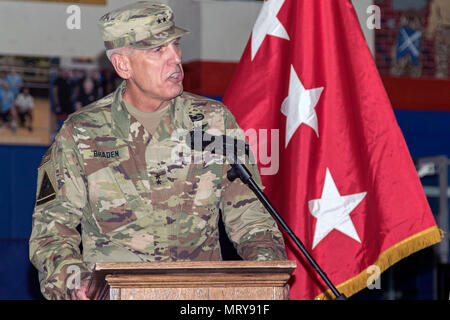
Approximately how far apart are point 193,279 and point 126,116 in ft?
3.14

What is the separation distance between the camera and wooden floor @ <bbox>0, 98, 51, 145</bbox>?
234 inches

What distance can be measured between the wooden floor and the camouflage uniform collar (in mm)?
3670

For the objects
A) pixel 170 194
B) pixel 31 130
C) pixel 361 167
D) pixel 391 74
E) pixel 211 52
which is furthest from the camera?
pixel 391 74

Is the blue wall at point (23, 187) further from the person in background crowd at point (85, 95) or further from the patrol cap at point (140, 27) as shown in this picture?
the patrol cap at point (140, 27)

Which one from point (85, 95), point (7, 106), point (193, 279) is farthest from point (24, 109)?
point (193, 279)

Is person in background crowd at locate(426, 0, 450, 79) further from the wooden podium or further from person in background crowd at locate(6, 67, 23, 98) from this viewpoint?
the wooden podium

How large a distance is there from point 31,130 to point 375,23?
2.92 metres

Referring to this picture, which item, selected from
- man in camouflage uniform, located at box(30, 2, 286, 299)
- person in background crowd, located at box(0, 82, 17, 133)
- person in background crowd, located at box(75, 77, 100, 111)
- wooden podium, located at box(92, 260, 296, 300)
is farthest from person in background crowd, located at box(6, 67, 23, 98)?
wooden podium, located at box(92, 260, 296, 300)

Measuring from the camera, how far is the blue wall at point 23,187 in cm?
500

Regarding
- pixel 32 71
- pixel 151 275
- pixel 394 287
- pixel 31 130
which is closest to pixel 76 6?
pixel 32 71

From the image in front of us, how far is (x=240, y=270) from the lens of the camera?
1613mm

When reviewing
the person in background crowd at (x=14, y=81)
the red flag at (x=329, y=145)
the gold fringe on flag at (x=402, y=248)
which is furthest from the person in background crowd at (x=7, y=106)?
the gold fringe on flag at (x=402, y=248)

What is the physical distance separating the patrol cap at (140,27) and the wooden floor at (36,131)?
3.73 m
